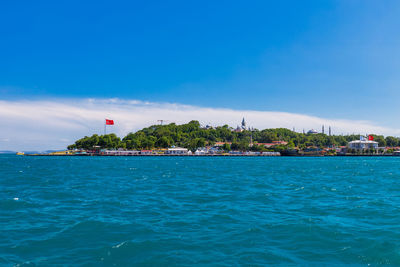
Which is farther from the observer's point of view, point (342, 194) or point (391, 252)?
point (342, 194)

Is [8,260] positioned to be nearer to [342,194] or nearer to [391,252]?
[391,252]

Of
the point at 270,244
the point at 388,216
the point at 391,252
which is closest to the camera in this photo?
the point at 391,252

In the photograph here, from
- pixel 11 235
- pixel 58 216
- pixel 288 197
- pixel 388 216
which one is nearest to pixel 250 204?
pixel 288 197

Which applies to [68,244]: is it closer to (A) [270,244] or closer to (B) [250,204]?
(A) [270,244]

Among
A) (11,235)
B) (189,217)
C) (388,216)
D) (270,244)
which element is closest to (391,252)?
(270,244)

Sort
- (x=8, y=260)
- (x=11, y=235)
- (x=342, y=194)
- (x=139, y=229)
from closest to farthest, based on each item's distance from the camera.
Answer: (x=8, y=260)
(x=11, y=235)
(x=139, y=229)
(x=342, y=194)

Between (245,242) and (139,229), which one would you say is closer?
(245,242)

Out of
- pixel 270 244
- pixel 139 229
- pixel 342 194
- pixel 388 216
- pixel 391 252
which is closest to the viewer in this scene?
pixel 391 252

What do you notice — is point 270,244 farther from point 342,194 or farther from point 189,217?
point 342,194

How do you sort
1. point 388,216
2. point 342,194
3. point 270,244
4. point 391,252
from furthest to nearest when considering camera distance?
point 342,194, point 388,216, point 270,244, point 391,252
